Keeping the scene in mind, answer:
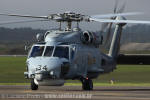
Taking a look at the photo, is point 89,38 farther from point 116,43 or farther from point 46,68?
point 116,43

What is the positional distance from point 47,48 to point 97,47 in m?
4.09

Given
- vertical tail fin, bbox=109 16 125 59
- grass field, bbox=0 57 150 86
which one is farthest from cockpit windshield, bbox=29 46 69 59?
grass field, bbox=0 57 150 86

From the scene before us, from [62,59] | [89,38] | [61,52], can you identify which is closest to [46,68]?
[62,59]

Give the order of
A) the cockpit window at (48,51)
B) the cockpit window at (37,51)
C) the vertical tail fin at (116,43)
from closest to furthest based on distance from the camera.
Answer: the cockpit window at (48,51)
the cockpit window at (37,51)
the vertical tail fin at (116,43)

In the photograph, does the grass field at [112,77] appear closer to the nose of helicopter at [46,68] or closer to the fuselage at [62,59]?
the fuselage at [62,59]

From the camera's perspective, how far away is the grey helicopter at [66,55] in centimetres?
2906

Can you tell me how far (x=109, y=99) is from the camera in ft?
74.9

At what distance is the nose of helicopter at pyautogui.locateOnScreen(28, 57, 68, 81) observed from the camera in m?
28.8

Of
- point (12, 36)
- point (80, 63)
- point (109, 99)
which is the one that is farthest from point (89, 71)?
point (12, 36)

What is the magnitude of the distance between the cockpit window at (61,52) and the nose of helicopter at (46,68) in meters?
0.54

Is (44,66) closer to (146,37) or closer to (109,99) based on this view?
(109,99)

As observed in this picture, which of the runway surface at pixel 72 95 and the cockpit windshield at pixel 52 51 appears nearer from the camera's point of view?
the runway surface at pixel 72 95

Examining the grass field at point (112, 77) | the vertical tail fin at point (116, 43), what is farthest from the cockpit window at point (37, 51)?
the grass field at point (112, 77)

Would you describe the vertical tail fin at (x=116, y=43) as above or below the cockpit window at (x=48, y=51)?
below
